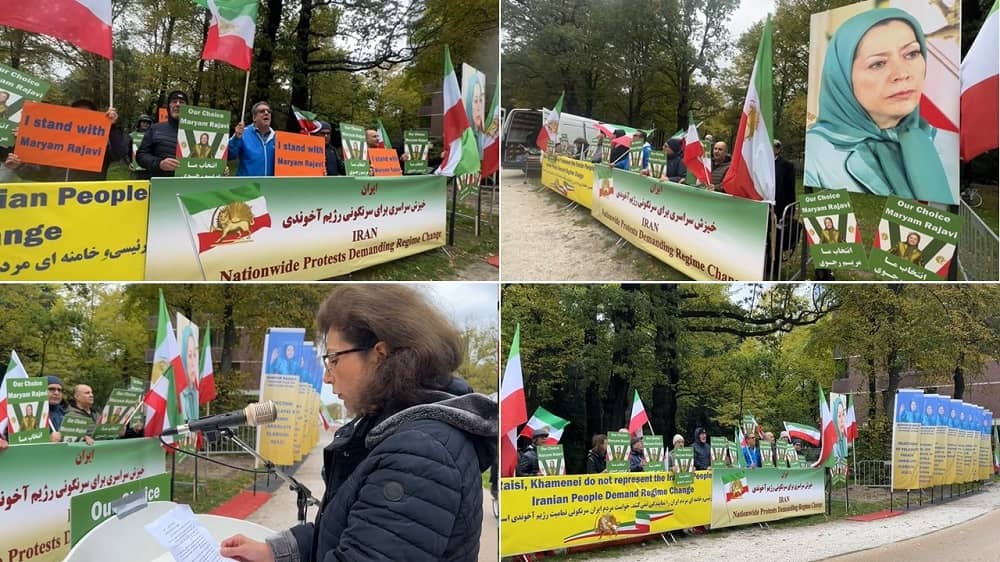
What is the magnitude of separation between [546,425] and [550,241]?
87cm

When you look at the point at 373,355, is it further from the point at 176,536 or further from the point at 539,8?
the point at 539,8

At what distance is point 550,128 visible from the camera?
12.8 feet

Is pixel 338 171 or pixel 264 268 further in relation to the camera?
pixel 338 171

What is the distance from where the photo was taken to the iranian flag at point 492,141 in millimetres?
3953

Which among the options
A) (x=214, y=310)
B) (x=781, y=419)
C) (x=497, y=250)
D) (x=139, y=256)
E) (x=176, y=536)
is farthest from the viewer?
(x=781, y=419)

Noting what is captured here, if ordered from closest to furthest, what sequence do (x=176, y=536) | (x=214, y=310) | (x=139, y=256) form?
1. (x=176, y=536)
2. (x=139, y=256)
3. (x=214, y=310)

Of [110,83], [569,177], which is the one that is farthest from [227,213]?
[569,177]

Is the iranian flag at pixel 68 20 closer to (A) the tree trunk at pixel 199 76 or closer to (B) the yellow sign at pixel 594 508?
(A) the tree trunk at pixel 199 76

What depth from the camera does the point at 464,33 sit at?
12.7ft

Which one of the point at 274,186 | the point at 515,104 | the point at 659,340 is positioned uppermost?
the point at 515,104

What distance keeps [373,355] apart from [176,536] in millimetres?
514

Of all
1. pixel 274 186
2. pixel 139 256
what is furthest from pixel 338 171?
pixel 139 256

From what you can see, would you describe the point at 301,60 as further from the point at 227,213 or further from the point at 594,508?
the point at 594,508

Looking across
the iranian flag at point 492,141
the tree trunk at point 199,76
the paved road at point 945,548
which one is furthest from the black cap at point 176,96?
the paved road at point 945,548
